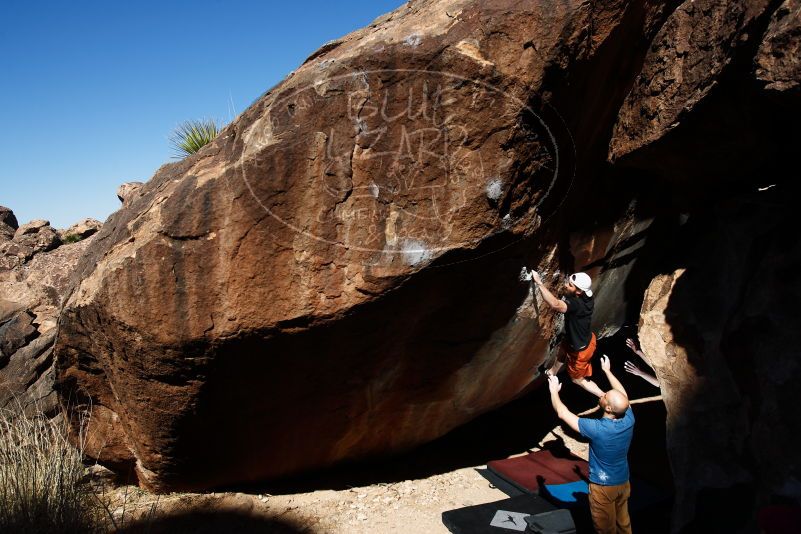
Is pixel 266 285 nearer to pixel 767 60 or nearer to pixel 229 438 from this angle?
pixel 229 438

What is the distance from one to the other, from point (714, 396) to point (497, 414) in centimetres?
211

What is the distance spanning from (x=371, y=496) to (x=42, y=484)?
73.5 inches

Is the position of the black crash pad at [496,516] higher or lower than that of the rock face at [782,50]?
lower

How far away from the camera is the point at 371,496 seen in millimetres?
3893

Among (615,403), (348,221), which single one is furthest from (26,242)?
(615,403)

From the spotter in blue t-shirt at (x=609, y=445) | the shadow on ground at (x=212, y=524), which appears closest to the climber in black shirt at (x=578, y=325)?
the spotter in blue t-shirt at (x=609, y=445)

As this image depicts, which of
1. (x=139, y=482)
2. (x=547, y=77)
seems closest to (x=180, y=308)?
(x=139, y=482)

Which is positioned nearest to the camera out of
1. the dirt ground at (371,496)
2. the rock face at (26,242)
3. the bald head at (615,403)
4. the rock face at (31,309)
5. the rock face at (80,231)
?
the bald head at (615,403)

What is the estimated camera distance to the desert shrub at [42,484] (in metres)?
2.97

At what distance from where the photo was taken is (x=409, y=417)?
12.6 ft

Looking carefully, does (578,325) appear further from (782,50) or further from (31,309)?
(31,309)

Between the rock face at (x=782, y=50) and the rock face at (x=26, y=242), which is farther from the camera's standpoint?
the rock face at (x=26, y=242)

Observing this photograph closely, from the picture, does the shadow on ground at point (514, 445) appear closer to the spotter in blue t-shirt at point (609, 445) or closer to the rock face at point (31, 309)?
the spotter in blue t-shirt at point (609, 445)

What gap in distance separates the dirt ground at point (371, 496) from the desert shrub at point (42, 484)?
0.24 m
